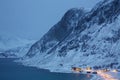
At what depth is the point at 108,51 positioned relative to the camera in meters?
199

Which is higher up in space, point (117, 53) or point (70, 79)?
point (117, 53)

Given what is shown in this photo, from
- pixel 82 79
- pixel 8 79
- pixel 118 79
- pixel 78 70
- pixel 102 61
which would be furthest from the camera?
pixel 102 61

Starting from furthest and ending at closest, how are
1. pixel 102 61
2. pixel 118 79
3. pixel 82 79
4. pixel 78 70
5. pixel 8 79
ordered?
pixel 102 61
pixel 78 70
pixel 8 79
pixel 82 79
pixel 118 79

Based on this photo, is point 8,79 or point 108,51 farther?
point 108,51

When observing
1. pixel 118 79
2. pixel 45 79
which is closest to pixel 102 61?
pixel 45 79

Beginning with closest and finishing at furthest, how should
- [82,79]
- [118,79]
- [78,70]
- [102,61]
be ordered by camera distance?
[118,79]
[82,79]
[78,70]
[102,61]

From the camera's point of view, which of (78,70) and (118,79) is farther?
(78,70)

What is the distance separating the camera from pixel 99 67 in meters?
185

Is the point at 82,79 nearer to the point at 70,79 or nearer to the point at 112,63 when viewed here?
the point at 70,79

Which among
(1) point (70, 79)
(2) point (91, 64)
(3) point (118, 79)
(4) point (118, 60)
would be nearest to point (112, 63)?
(4) point (118, 60)

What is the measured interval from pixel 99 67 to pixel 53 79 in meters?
55.8

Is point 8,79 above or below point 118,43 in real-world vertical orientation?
below

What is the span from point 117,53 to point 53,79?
6528 cm

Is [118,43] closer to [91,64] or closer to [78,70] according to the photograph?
[91,64]
